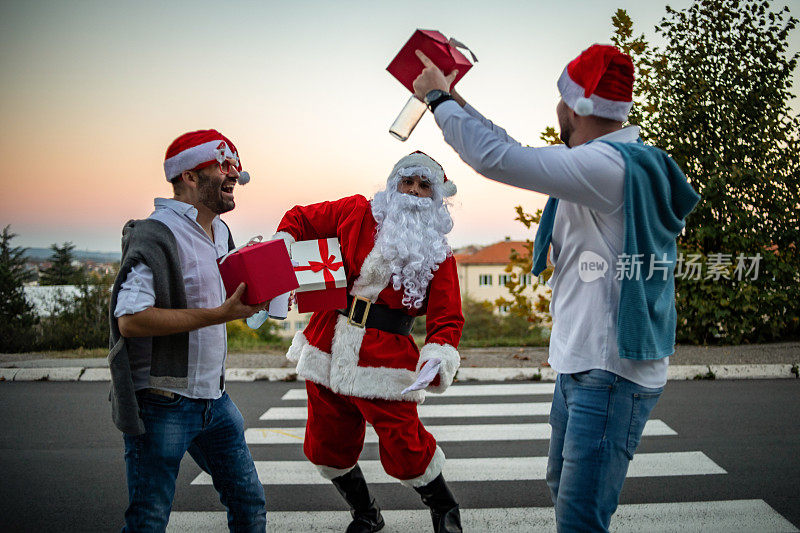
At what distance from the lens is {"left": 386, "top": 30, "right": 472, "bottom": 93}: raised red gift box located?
2.29m

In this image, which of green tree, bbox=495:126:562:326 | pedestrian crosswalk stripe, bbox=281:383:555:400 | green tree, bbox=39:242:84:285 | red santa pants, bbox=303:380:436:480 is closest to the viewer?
red santa pants, bbox=303:380:436:480

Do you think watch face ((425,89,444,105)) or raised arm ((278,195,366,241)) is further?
raised arm ((278,195,366,241))

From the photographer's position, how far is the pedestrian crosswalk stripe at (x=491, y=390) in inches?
279

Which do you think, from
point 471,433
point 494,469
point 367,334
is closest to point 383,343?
point 367,334

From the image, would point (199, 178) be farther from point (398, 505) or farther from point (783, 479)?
point (783, 479)

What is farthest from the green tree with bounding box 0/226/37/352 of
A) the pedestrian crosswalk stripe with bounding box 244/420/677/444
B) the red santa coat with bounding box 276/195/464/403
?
the red santa coat with bounding box 276/195/464/403

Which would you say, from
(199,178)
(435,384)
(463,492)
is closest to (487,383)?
(463,492)

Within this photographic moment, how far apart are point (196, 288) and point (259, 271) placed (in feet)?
1.18

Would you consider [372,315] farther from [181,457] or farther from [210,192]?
[181,457]

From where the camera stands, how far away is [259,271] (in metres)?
2.48

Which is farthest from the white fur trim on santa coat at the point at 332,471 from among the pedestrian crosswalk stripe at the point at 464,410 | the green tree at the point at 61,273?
the green tree at the point at 61,273

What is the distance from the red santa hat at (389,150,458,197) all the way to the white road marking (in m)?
2.02

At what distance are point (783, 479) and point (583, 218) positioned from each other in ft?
11.2

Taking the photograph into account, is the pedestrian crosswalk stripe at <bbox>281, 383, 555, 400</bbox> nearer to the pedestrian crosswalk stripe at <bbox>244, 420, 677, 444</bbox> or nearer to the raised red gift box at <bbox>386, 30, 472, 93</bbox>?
the pedestrian crosswalk stripe at <bbox>244, 420, 677, 444</bbox>
